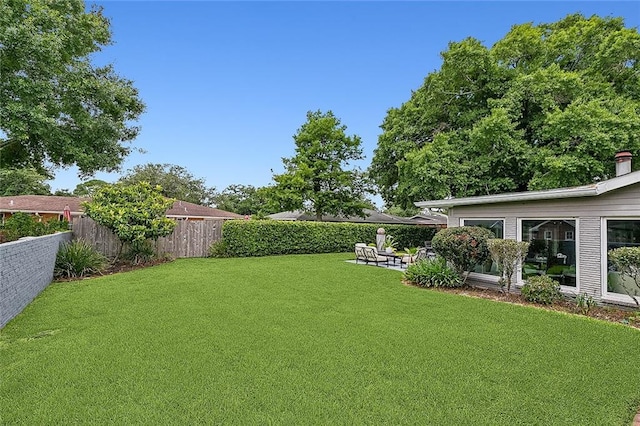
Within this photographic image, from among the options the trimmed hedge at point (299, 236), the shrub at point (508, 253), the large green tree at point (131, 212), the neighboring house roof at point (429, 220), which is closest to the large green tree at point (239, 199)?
the neighboring house roof at point (429, 220)

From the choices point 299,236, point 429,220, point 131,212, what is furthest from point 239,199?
point 131,212

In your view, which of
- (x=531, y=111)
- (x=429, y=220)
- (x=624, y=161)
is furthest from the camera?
(x=429, y=220)

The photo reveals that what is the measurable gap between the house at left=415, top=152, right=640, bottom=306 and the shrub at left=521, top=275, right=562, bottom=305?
0.47m

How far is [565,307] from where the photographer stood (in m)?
A: 7.02

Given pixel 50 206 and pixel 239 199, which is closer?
pixel 50 206

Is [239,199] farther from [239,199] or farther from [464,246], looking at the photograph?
[464,246]

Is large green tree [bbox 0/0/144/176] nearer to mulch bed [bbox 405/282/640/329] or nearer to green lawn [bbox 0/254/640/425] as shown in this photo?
green lawn [bbox 0/254/640/425]

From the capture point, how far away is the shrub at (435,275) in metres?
9.05

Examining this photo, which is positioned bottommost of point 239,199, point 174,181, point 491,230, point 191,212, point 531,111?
point 491,230

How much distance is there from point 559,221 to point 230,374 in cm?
798

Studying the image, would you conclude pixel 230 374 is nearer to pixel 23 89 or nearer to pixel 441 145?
pixel 23 89

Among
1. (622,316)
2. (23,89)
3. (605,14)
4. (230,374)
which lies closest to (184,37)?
(23,89)

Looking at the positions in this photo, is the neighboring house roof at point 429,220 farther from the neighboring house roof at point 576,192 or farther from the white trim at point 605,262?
the white trim at point 605,262

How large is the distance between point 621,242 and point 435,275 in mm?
3961
